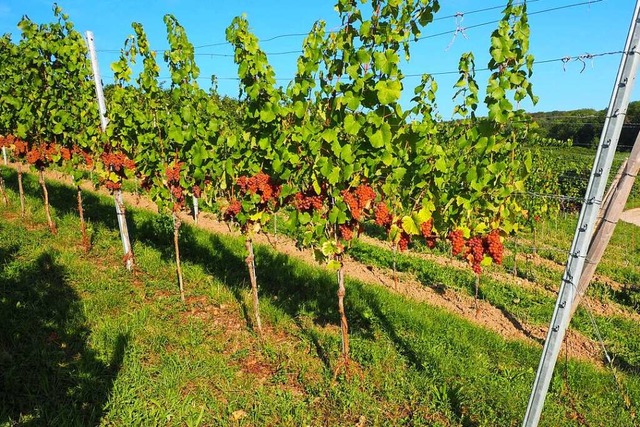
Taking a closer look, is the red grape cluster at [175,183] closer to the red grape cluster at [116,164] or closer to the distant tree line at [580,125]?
the red grape cluster at [116,164]

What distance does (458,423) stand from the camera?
3.71 meters

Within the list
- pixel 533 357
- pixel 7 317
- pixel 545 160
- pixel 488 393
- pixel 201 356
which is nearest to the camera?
pixel 488 393

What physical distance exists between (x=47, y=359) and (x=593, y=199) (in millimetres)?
5035

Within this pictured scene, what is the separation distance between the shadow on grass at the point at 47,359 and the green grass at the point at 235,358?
0.05ft

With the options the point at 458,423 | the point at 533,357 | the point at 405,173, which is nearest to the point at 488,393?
the point at 458,423

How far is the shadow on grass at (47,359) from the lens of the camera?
3.55 meters

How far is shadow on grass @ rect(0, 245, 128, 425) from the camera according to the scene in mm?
3547

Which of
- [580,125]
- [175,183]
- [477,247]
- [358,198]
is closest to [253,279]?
[175,183]

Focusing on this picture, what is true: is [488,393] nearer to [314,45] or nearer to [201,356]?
[201,356]

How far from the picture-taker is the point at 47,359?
4.17m

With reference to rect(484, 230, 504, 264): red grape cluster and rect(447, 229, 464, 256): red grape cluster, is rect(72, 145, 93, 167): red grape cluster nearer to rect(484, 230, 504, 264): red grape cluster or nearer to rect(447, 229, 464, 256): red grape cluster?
rect(447, 229, 464, 256): red grape cluster

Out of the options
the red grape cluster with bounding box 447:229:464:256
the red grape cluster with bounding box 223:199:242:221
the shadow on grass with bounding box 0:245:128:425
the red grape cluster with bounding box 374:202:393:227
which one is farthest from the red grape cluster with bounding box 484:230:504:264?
the shadow on grass with bounding box 0:245:128:425

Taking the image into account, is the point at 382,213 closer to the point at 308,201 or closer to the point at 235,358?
the point at 308,201

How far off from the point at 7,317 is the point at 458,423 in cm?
515
